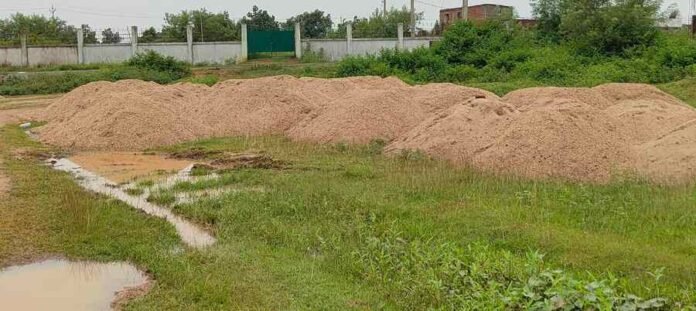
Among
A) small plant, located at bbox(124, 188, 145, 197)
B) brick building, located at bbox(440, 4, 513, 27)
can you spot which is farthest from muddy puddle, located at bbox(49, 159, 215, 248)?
brick building, located at bbox(440, 4, 513, 27)

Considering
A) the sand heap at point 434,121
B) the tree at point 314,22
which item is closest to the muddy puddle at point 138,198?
the sand heap at point 434,121

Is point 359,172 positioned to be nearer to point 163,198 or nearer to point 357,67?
point 163,198

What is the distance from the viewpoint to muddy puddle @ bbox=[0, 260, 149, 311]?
565cm

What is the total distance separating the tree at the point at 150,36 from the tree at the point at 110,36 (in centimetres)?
137

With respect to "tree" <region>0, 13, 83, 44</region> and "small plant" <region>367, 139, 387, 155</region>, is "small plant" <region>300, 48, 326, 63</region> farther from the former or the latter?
"small plant" <region>367, 139, 387, 155</region>

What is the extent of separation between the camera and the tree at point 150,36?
138ft

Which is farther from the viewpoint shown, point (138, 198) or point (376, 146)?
point (376, 146)

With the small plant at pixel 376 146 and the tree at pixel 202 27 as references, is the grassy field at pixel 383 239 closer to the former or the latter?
the small plant at pixel 376 146

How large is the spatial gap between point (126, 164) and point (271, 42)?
2589 cm

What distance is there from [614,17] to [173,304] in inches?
920

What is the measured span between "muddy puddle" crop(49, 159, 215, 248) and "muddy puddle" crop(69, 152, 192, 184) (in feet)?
0.58

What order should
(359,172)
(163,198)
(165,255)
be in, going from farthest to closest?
(359,172) < (163,198) < (165,255)

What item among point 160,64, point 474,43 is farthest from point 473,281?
point 160,64

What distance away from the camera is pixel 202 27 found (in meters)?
46.3
